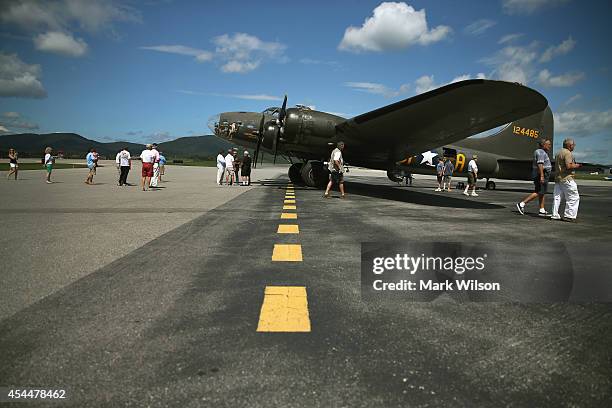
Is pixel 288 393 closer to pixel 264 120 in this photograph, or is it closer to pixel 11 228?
pixel 11 228

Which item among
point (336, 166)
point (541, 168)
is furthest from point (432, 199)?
point (541, 168)

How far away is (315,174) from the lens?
1505cm

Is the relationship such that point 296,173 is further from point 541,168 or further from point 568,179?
point 568,179

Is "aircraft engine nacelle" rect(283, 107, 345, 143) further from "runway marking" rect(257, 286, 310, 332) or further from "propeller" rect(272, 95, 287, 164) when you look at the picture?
"runway marking" rect(257, 286, 310, 332)

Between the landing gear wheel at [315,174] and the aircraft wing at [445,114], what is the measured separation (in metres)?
2.12

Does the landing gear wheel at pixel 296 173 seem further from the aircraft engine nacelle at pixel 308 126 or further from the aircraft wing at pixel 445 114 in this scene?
the aircraft wing at pixel 445 114

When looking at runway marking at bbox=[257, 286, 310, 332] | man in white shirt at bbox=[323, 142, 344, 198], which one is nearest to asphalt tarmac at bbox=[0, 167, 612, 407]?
runway marking at bbox=[257, 286, 310, 332]

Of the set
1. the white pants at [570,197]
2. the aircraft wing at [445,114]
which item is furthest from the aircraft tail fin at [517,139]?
the white pants at [570,197]

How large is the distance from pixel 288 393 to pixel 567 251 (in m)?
4.85

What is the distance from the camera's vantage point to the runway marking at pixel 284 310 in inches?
88.2

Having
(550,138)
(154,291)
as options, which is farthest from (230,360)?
(550,138)

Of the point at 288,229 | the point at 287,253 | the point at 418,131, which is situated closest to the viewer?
the point at 287,253

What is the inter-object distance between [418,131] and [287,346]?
11.3 m

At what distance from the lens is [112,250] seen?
14.0ft
